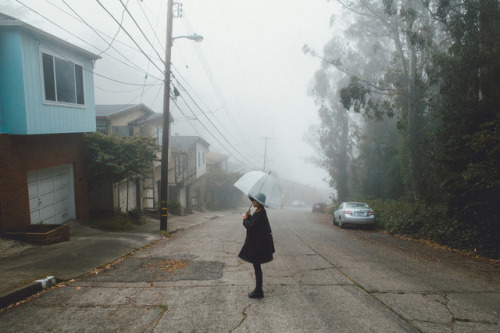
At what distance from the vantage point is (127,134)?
19422mm

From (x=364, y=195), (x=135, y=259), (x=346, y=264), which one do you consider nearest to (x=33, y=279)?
(x=135, y=259)

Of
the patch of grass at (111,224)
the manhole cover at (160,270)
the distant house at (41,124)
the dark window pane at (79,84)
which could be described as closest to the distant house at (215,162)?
the patch of grass at (111,224)

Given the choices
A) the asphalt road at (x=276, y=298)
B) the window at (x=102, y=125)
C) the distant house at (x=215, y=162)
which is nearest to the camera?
the asphalt road at (x=276, y=298)

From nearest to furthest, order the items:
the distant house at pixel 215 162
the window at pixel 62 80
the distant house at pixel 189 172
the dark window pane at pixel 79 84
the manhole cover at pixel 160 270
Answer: the manhole cover at pixel 160 270, the window at pixel 62 80, the dark window pane at pixel 79 84, the distant house at pixel 189 172, the distant house at pixel 215 162

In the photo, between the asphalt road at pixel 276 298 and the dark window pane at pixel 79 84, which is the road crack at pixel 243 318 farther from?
the dark window pane at pixel 79 84

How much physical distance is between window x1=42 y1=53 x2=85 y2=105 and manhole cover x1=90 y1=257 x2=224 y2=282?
606 cm

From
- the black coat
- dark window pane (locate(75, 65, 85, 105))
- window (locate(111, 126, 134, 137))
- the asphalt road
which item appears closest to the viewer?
the asphalt road

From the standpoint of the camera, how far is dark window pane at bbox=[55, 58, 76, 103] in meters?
11.1

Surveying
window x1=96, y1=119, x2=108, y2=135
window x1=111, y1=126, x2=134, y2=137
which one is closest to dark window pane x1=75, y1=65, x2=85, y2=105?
window x1=96, y1=119, x2=108, y2=135

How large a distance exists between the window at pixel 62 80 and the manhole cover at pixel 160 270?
19.9 ft

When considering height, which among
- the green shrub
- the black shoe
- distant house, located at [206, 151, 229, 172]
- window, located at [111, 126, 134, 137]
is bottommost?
distant house, located at [206, 151, 229, 172]

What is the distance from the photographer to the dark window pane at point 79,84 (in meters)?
12.2

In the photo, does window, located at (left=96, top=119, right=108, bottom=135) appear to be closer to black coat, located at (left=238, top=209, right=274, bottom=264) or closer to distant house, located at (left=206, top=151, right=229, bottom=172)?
black coat, located at (left=238, top=209, right=274, bottom=264)

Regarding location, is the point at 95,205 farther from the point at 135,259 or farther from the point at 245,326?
the point at 245,326
